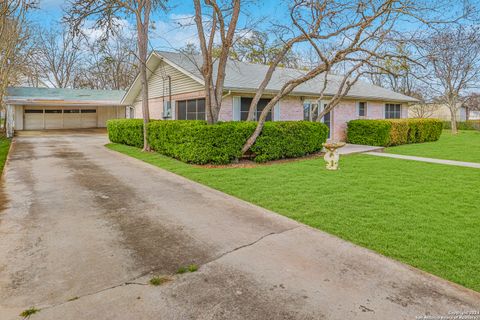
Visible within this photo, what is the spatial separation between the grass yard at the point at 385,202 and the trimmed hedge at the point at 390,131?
200 inches

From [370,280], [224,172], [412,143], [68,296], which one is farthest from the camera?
[412,143]

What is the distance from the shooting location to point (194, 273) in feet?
10.4

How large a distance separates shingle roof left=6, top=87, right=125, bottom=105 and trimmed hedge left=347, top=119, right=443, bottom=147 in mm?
18280

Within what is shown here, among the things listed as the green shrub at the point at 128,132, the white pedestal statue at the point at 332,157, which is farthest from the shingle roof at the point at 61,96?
the white pedestal statue at the point at 332,157

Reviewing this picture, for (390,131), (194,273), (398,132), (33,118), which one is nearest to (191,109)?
(390,131)

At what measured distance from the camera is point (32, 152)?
13.1m

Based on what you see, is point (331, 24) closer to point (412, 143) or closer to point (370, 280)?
point (370, 280)

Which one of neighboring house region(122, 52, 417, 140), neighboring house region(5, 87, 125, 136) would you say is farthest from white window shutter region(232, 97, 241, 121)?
neighboring house region(5, 87, 125, 136)

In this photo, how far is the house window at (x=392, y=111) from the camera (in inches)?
774

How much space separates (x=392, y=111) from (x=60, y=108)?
2522cm

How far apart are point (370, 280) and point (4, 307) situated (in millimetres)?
3131

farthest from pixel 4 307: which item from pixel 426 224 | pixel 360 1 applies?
pixel 360 1

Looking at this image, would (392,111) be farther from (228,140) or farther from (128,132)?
(128,132)

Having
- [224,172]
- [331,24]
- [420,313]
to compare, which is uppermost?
[331,24]
